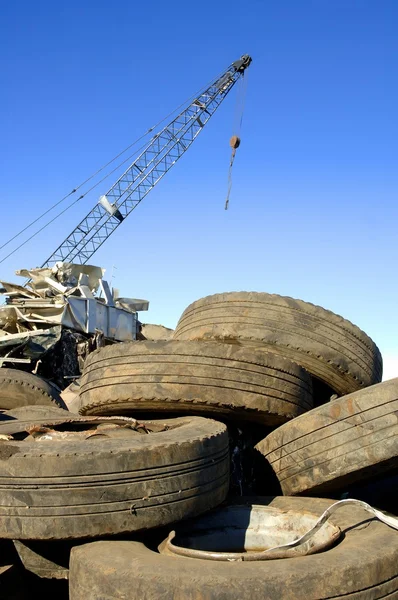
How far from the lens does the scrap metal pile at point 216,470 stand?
7.79 ft

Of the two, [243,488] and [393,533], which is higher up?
[393,533]

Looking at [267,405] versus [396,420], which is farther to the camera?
[267,405]

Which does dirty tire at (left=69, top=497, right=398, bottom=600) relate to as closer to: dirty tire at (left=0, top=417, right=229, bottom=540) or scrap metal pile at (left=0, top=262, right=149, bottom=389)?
dirty tire at (left=0, top=417, right=229, bottom=540)

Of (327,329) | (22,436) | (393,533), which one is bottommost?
(22,436)

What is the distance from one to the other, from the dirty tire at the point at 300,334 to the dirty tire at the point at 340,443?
38.6 inches

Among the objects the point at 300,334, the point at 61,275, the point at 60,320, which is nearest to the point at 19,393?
the point at 300,334

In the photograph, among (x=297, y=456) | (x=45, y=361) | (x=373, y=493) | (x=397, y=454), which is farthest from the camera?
(x=45, y=361)

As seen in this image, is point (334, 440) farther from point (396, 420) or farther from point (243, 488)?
point (243, 488)

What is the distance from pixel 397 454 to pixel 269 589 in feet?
5.08

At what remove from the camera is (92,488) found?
271cm

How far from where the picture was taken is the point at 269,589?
2.18 m

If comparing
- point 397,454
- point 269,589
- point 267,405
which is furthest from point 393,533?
point 267,405

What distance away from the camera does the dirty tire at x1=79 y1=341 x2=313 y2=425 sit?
3.94 metres

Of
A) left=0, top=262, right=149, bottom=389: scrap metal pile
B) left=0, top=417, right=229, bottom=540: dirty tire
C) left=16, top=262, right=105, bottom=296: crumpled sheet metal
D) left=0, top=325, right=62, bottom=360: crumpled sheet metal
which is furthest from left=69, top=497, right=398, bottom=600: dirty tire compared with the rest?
left=16, top=262, right=105, bottom=296: crumpled sheet metal
